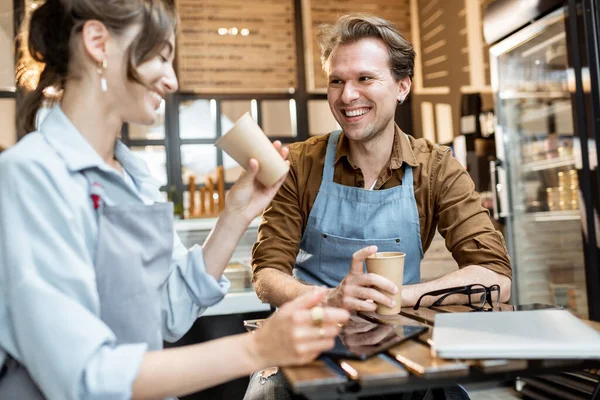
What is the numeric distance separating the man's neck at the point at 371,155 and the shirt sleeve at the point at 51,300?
42.7 inches

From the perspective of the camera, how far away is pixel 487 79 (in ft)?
14.7

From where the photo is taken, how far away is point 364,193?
167cm

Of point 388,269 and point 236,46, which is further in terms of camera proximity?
point 236,46

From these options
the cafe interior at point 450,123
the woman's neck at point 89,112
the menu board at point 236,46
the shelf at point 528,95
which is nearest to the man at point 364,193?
the cafe interior at point 450,123

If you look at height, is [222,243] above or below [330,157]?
below

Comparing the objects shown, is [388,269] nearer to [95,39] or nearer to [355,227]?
[355,227]

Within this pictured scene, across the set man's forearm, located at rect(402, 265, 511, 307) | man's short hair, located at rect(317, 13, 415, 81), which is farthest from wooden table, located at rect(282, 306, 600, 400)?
man's short hair, located at rect(317, 13, 415, 81)

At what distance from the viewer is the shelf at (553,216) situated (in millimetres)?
3307

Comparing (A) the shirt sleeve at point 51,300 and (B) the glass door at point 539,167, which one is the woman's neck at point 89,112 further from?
(B) the glass door at point 539,167

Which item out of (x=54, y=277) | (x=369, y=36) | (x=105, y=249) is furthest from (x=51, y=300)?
(x=369, y=36)

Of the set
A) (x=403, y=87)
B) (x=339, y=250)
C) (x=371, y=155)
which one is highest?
(x=403, y=87)

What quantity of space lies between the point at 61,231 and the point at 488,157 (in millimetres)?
3951

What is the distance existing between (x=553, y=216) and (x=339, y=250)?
2.36m

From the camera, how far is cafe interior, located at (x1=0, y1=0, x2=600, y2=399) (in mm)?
2482
